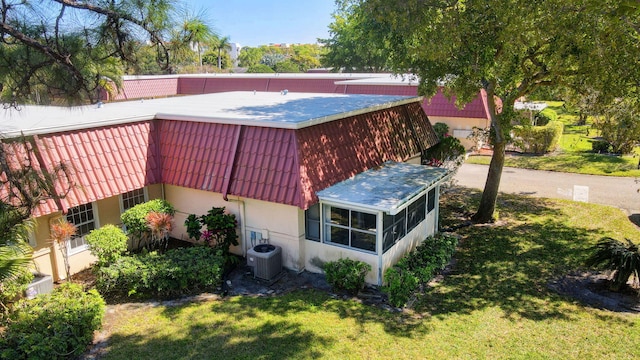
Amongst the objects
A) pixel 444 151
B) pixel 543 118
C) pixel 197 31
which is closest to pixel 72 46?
pixel 197 31

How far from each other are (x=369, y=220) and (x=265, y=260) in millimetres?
2878

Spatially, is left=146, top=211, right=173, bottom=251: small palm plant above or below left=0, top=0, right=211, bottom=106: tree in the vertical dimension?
below

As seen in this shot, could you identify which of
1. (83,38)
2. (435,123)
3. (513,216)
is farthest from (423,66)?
(435,123)

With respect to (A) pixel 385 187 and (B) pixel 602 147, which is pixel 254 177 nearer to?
(A) pixel 385 187

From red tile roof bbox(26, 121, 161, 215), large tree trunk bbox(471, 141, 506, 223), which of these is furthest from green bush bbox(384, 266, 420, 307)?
red tile roof bbox(26, 121, 161, 215)

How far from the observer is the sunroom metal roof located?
434 inches

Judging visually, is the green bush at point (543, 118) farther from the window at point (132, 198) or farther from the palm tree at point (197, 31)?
the palm tree at point (197, 31)

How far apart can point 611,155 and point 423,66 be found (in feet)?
55.0

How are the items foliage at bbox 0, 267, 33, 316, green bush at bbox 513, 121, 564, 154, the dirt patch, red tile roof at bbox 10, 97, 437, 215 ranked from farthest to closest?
green bush at bbox 513, 121, 564, 154, red tile roof at bbox 10, 97, 437, 215, the dirt patch, foliage at bbox 0, 267, 33, 316

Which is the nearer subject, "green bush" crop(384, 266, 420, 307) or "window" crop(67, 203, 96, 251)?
"green bush" crop(384, 266, 420, 307)

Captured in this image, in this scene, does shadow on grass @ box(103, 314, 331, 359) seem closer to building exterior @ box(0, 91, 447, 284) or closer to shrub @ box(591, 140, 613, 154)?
building exterior @ box(0, 91, 447, 284)

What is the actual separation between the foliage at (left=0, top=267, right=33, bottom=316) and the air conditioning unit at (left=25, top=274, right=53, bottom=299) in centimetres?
19

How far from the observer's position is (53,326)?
827 cm

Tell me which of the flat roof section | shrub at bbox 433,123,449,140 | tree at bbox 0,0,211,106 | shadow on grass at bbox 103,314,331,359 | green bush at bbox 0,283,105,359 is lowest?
shadow on grass at bbox 103,314,331,359
